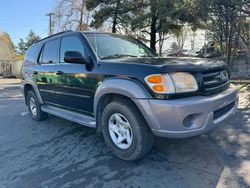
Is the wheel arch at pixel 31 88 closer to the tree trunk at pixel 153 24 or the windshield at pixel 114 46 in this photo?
the windshield at pixel 114 46

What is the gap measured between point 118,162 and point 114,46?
1941 mm

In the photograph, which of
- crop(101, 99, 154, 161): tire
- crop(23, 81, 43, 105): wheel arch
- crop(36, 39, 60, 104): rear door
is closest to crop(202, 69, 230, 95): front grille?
crop(101, 99, 154, 161): tire

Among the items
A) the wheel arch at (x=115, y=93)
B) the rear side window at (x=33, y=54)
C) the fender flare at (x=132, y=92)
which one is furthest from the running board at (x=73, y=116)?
the rear side window at (x=33, y=54)

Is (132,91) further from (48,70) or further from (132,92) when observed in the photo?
(48,70)

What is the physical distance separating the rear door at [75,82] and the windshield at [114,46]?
0.23 metres

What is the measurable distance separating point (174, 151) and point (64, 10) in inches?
935

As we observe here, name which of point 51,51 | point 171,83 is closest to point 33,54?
point 51,51

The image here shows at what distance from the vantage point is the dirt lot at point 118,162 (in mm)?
2801

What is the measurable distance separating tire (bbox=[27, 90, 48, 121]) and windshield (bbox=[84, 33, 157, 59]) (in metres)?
2.49

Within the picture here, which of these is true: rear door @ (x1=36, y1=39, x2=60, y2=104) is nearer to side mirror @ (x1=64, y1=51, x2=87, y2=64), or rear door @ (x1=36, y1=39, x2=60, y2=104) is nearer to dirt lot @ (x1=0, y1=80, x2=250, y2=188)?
dirt lot @ (x1=0, y1=80, x2=250, y2=188)

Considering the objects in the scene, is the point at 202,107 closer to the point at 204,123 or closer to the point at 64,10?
the point at 204,123

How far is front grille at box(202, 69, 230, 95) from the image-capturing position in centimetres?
296

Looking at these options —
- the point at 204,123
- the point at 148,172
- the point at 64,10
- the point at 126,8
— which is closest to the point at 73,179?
the point at 148,172

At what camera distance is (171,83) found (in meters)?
2.75
